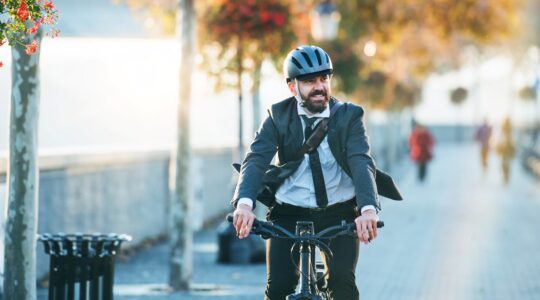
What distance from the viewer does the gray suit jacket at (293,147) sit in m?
5.89

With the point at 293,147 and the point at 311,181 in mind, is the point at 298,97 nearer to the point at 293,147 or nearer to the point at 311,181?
the point at 293,147

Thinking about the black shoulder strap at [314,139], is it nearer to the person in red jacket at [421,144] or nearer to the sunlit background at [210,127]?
the sunlit background at [210,127]

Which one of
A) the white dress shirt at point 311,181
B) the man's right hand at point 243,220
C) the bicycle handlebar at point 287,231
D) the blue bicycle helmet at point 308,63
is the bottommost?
the bicycle handlebar at point 287,231

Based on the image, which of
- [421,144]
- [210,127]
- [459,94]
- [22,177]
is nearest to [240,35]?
[22,177]

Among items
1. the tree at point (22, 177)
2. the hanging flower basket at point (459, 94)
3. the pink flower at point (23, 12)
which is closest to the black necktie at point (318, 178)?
the pink flower at point (23, 12)

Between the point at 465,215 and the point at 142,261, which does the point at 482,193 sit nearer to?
the point at 465,215

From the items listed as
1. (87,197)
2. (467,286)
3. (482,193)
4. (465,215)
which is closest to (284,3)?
(87,197)

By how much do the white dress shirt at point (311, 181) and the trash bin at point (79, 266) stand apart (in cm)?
Result: 195

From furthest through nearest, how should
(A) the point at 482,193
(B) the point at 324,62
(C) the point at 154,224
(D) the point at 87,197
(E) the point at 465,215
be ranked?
1. (A) the point at 482,193
2. (E) the point at 465,215
3. (C) the point at 154,224
4. (D) the point at 87,197
5. (B) the point at 324,62

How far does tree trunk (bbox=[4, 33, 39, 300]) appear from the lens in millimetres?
8266

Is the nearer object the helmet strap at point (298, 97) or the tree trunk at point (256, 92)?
the helmet strap at point (298, 97)

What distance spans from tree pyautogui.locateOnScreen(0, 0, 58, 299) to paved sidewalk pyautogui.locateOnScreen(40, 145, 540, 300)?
3.19m

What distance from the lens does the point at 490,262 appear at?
14.9m

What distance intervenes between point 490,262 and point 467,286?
8.17 feet
